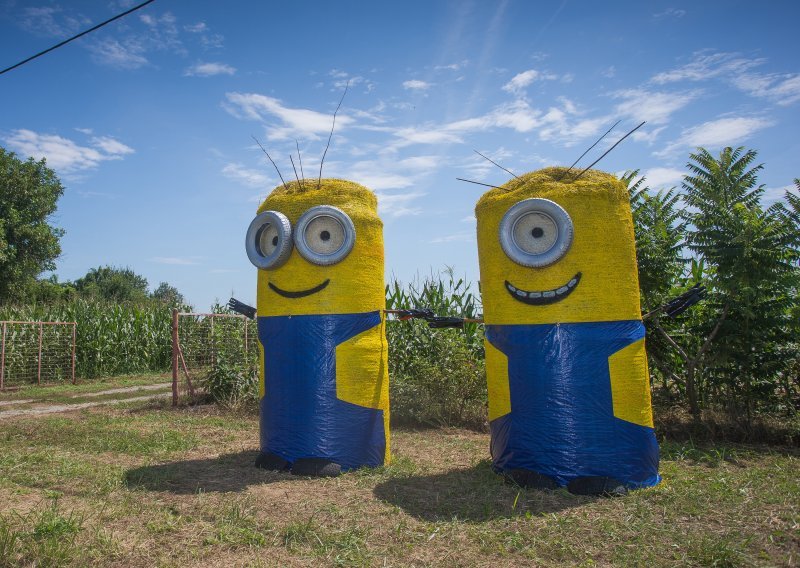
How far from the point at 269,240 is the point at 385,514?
2.78 meters

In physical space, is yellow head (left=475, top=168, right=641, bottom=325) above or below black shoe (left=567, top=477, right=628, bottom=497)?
above

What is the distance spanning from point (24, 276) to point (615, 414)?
22.6 m

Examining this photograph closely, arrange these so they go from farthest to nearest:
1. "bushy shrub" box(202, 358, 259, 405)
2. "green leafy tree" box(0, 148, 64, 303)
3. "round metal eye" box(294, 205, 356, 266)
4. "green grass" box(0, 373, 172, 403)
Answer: "green leafy tree" box(0, 148, 64, 303) → "green grass" box(0, 373, 172, 403) → "bushy shrub" box(202, 358, 259, 405) → "round metal eye" box(294, 205, 356, 266)

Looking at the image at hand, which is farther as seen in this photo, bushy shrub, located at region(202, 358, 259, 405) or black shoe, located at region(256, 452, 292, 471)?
bushy shrub, located at region(202, 358, 259, 405)

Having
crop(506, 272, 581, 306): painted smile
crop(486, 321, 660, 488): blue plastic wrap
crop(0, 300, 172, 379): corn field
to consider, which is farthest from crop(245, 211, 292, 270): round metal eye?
crop(0, 300, 172, 379): corn field

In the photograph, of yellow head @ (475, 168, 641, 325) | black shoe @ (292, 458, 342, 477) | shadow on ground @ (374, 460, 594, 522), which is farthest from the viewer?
black shoe @ (292, 458, 342, 477)

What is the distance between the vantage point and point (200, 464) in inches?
220

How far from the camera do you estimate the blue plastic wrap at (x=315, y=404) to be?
5.14 m

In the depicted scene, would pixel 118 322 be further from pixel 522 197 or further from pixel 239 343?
pixel 522 197

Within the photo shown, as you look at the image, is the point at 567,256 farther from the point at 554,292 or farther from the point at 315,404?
the point at 315,404

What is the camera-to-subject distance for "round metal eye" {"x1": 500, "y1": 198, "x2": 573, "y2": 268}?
452 cm

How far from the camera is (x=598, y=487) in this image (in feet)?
14.0

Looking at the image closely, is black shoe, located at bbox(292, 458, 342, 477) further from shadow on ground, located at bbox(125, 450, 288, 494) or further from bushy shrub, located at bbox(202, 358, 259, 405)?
bushy shrub, located at bbox(202, 358, 259, 405)

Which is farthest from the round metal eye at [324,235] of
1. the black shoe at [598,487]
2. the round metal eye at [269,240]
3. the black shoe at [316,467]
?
the black shoe at [598,487]
